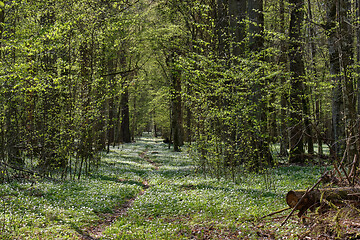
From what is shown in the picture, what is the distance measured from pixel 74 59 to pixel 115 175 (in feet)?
22.3

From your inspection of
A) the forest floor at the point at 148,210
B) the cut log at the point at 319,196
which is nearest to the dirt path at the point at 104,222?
the forest floor at the point at 148,210

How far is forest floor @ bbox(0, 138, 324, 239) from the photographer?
7.17 m

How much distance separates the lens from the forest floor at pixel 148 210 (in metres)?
7.17

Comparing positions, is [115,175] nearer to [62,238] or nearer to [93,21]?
[93,21]

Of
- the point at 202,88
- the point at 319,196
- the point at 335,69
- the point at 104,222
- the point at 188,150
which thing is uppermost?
the point at 335,69

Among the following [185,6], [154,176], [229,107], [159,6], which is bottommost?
[154,176]

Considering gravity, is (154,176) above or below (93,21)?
below

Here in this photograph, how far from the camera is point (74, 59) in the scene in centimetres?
1384

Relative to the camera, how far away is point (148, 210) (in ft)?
32.3

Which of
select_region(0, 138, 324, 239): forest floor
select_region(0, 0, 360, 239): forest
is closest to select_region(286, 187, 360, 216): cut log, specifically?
select_region(0, 0, 360, 239): forest

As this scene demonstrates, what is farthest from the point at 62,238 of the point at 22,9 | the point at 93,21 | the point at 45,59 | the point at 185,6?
the point at 185,6

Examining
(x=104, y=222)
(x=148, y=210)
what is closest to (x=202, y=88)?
(x=148, y=210)

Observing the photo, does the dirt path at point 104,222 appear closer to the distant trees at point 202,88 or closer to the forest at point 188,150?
the forest at point 188,150

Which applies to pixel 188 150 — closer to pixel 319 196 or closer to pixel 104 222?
pixel 104 222
